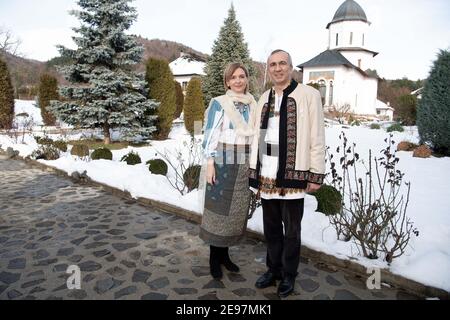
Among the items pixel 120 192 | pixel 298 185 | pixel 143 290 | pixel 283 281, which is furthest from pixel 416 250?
pixel 120 192

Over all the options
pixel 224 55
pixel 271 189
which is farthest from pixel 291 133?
pixel 224 55

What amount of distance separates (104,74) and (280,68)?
10825 mm

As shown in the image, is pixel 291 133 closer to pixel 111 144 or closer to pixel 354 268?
pixel 354 268

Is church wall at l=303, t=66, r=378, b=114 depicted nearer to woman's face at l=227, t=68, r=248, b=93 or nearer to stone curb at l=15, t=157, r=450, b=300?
stone curb at l=15, t=157, r=450, b=300

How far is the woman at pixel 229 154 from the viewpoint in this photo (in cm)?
296

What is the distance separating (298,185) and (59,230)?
344cm

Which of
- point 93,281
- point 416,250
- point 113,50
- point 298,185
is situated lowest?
point 93,281

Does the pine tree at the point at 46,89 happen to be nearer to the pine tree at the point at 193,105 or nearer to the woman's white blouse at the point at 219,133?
the pine tree at the point at 193,105

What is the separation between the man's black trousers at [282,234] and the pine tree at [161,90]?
11.8 meters

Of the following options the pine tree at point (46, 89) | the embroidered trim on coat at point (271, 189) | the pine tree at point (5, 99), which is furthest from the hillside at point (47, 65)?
the embroidered trim on coat at point (271, 189)

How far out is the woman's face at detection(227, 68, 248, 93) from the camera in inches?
116
